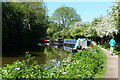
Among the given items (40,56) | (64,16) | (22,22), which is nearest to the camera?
(40,56)

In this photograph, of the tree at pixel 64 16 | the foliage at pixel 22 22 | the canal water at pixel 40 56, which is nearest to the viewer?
the canal water at pixel 40 56

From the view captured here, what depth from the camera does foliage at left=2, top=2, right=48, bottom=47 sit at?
1188 inches

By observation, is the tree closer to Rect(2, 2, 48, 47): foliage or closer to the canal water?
Rect(2, 2, 48, 47): foliage

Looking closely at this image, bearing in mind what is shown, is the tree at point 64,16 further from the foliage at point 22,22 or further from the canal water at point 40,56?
the canal water at point 40,56

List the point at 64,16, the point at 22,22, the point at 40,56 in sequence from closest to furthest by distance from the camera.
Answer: the point at 40,56 → the point at 22,22 → the point at 64,16

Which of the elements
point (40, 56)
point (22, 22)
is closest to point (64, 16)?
point (22, 22)

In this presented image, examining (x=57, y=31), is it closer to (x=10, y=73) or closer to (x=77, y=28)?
(x=77, y=28)

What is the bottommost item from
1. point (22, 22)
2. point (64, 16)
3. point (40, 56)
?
point (40, 56)

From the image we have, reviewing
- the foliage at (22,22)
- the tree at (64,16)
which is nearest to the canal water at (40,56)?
the foliage at (22,22)

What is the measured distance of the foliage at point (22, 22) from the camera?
30.2 m

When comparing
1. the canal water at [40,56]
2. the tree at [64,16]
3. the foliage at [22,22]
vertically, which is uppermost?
the tree at [64,16]

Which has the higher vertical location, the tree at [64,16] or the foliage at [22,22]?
the tree at [64,16]

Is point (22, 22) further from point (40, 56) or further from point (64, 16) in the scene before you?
point (64, 16)

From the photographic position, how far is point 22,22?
1385 inches
